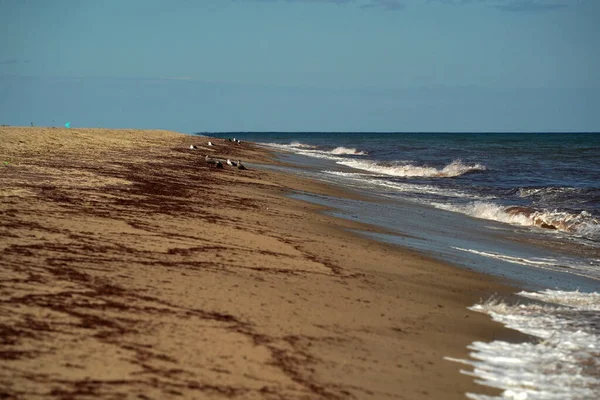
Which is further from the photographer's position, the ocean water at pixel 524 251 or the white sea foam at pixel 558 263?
the white sea foam at pixel 558 263

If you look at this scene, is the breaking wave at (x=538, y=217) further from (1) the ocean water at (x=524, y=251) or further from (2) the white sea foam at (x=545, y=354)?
(2) the white sea foam at (x=545, y=354)

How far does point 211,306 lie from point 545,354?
118 inches

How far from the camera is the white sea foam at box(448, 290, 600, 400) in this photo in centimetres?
546

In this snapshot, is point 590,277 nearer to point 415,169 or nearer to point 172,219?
point 172,219

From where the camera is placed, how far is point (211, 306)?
240 inches

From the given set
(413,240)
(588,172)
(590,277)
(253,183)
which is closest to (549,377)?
(590,277)

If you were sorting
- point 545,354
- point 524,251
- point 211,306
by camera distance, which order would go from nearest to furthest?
point 211,306
point 545,354
point 524,251

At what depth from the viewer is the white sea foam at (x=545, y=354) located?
5.46 meters

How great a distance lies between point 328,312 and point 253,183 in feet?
40.6

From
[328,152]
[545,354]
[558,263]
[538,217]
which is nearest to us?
[545,354]

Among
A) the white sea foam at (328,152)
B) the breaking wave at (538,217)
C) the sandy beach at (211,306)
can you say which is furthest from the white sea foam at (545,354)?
the white sea foam at (328,152)

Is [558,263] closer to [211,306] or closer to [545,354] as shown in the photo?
[545,354]

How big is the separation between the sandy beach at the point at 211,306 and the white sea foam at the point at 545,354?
225 millimetres

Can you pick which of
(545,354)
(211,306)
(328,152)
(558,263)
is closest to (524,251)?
(558,263)
